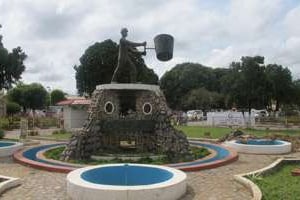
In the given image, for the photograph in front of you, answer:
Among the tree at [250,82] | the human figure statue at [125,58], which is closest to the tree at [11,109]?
the tree at [250,82]

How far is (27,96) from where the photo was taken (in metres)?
65.2

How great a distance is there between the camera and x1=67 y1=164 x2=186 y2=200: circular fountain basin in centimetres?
729

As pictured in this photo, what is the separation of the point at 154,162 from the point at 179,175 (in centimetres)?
378

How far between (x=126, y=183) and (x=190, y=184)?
5.60 feet

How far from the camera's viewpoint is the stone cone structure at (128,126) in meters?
13.6

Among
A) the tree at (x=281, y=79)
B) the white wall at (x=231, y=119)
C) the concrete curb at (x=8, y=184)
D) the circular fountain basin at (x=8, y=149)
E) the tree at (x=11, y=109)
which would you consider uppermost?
the tree at (x=281, y=79)

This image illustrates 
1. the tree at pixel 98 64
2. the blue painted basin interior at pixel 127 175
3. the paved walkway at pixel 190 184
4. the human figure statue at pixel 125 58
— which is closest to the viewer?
the paved walkway at pixel 190 184

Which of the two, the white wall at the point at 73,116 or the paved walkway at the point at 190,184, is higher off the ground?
the white wall at the point at 73,116

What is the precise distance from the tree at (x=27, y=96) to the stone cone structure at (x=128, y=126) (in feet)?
176

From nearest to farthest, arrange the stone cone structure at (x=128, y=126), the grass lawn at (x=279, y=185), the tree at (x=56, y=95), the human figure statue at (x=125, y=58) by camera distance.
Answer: the grass lawn at (x=279, y=185) < the stone cone structure at (x=128, y=126) < the human figure statue at (x=125, y=58) < the tree at (x=56, y=95)

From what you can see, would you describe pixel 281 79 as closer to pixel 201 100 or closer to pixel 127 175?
pixel 201 100

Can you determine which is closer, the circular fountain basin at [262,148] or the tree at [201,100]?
the circular fountain basin at [262,148]

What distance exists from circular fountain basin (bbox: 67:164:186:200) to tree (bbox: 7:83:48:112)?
195 feet

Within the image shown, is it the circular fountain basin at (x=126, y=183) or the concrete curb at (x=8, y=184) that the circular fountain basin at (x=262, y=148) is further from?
the concrete curb at (x=8, y=184)
